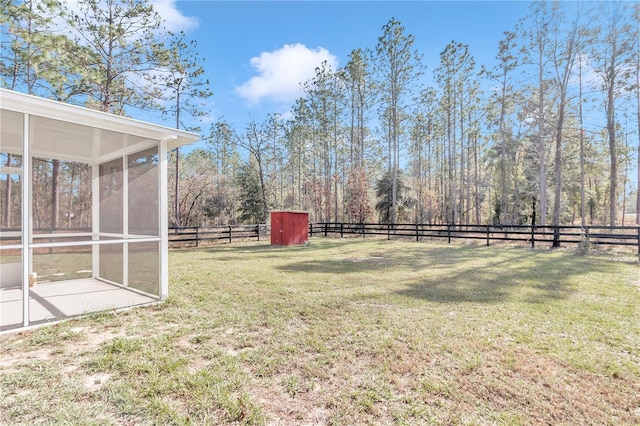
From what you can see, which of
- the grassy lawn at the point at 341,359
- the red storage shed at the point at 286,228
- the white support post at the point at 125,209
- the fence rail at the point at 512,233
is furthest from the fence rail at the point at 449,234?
the grassy lawn at the point at 341,359

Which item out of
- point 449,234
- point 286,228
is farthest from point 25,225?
point 449,234

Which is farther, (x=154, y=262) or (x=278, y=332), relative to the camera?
(x=154, y=262)

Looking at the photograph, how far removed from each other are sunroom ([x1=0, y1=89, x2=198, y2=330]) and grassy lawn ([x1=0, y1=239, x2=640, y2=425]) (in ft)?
3.11

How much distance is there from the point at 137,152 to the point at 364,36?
653 inches

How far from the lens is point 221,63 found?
46.1 ft

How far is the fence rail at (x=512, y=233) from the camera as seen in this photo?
9562 mm

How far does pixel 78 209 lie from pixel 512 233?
45.1ft

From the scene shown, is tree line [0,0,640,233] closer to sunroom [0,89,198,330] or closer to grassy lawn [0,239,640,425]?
sunroom [0,89,198,330]

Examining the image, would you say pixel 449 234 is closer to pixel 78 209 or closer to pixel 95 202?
pixel 95 202

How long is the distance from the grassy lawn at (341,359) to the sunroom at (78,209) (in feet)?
3.11

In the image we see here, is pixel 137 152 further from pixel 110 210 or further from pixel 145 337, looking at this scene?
pixel 145 337

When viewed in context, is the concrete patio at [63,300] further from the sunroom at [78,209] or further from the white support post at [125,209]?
the white support post at [125,209]

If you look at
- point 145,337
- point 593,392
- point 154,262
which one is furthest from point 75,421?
point 593,392

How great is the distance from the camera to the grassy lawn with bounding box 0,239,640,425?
200 centimetres
